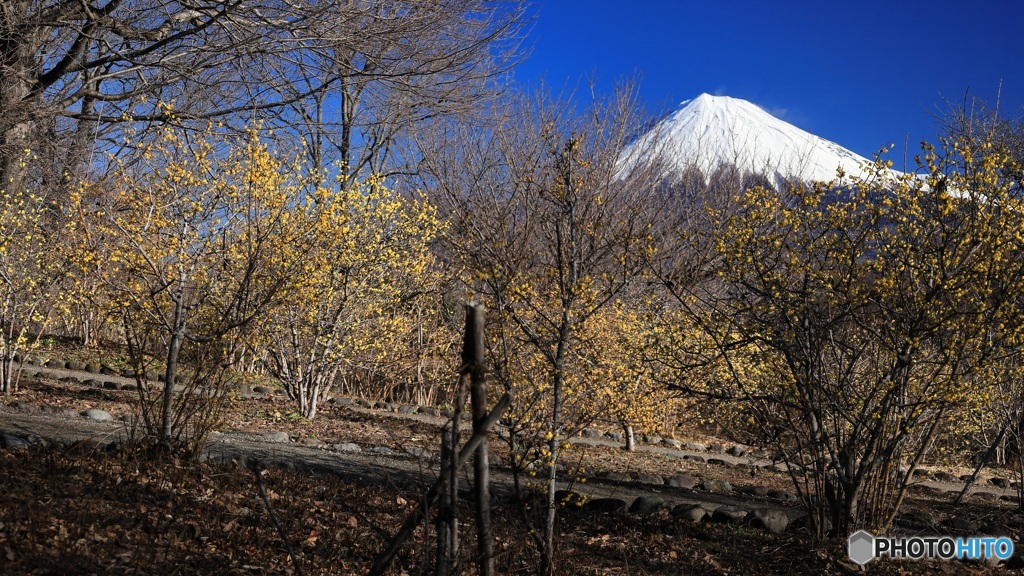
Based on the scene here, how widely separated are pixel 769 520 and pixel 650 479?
2.43m

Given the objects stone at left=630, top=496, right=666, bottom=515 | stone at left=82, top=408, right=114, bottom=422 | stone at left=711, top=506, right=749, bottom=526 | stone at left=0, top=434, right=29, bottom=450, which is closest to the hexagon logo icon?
stone at left=711, top=506, right=749, bottom=526

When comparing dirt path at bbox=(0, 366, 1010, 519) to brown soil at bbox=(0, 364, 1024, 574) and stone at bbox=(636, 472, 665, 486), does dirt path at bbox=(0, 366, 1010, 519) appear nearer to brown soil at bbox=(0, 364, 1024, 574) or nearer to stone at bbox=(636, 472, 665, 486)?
brown soil at bbox=(0, 364, 1024, 574)

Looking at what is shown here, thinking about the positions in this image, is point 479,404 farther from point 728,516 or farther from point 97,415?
point 97,415

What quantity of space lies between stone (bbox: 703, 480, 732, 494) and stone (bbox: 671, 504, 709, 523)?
218 centimetres

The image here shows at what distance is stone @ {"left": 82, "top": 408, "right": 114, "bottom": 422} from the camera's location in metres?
7.68

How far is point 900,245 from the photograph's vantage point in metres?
4.74

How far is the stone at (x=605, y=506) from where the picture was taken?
6.21 m

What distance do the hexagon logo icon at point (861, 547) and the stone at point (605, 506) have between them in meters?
1.87

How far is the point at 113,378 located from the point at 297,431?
4.93m

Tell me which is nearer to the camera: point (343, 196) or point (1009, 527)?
point (1009, 527)

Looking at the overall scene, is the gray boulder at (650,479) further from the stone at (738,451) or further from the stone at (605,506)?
the stone at (738,451)

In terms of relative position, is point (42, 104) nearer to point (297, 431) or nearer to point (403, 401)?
point (297, 431)

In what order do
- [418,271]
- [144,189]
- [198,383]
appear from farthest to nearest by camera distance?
[418,271]
[144,189]
[198,383]

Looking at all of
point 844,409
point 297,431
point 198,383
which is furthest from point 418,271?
point 844,409
